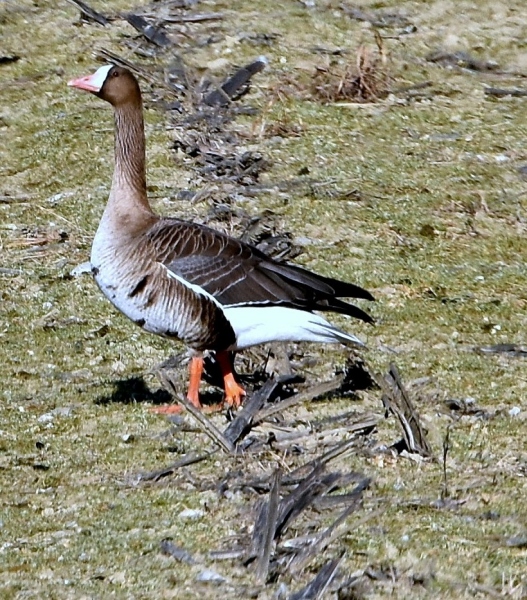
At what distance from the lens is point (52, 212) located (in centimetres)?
977

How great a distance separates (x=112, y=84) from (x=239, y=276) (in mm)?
1358

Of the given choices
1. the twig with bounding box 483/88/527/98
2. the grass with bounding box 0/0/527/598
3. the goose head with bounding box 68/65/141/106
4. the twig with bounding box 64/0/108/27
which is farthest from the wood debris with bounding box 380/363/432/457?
the twig with bounding box 64/0/108/27

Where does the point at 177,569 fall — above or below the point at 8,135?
above

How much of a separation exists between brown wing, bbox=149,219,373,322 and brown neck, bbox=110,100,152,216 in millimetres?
220

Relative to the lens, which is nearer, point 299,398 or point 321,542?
point 321,542

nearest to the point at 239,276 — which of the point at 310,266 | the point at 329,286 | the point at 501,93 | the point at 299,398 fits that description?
the point at 329,286

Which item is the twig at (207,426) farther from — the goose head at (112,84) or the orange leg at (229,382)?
the goose head at (112,84)

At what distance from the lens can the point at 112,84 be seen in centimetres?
712

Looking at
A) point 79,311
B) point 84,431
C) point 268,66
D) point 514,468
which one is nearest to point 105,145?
point 268,66

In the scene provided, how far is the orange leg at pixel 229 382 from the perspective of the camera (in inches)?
263

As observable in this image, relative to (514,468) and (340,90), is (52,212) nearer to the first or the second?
(340,90)

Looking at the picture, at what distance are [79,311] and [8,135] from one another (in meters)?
3.57

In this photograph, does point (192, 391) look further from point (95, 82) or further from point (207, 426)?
point (95, 82)

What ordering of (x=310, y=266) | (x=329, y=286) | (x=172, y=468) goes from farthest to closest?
(x=310, y=266) < (x=329, y=286) < (x=172, y=468)
